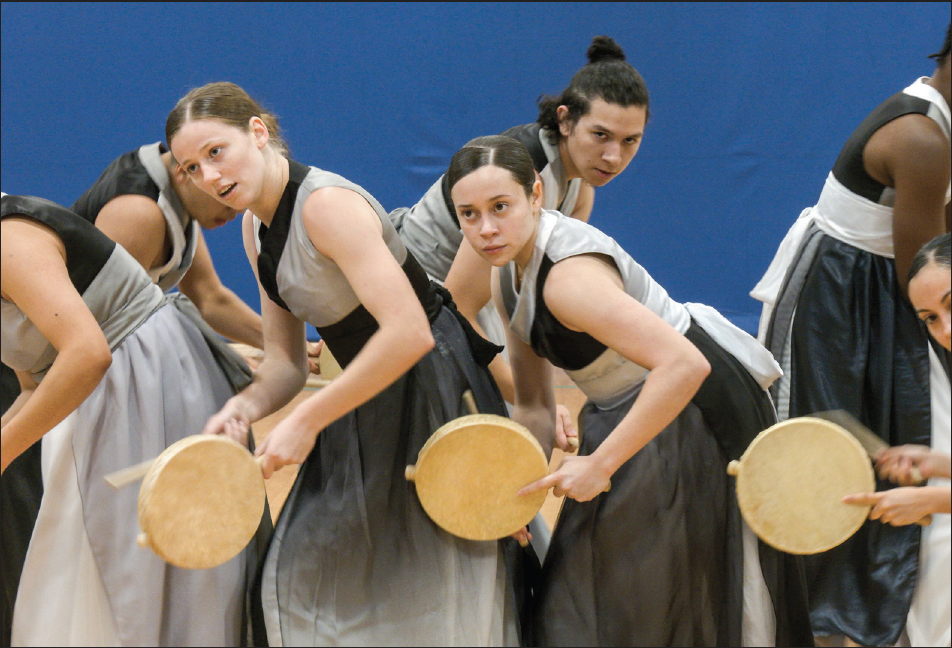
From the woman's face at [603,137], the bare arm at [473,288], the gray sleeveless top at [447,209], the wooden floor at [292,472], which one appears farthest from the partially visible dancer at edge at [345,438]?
the woman's face at [603,137]

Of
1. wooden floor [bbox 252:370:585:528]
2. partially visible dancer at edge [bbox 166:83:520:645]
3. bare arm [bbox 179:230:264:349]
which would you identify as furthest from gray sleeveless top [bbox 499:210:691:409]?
bare arm [bbox 179:230:264:349]

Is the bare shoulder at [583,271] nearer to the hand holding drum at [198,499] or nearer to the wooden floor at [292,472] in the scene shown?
the hand holding drum at [198,499]

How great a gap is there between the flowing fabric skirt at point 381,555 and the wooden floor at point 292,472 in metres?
0.61

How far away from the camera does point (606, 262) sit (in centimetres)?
187

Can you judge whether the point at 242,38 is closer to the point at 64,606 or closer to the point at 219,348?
the point at 219,348

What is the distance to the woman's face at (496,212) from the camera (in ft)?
6.13

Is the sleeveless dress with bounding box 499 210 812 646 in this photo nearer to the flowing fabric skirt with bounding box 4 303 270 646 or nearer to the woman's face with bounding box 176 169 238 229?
the flowing fabric skirt with bounding box 4 303 270 646

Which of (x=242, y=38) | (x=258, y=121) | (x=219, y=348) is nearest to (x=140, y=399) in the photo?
(x=219, y=348)

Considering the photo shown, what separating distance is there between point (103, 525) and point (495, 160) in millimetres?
1105

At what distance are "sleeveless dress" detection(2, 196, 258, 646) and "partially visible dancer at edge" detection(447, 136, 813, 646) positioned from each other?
2.38 ft

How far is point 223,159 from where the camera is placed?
1833 millimetres

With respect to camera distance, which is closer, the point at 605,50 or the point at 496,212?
the point at 496,212

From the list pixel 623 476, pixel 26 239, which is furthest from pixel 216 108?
pixel 623 476

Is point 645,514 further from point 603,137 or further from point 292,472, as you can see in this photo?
point 292,472
